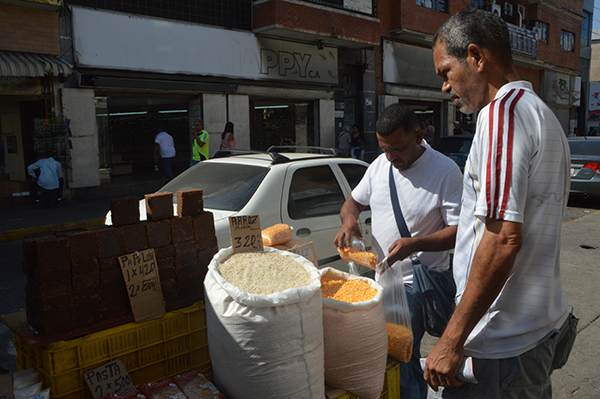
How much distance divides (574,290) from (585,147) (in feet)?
27.6

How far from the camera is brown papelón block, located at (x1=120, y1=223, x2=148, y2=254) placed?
2264 mm

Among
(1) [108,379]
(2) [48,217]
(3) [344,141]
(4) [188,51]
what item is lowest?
(2) [48,217]

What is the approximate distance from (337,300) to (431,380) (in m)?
0.64

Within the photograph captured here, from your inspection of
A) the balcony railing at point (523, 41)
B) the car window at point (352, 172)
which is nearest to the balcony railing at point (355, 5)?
the balcony railing at point (523, 41)

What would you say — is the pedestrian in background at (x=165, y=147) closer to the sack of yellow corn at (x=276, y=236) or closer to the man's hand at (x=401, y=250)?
the sack of yellow corn at (x=276, y=236)

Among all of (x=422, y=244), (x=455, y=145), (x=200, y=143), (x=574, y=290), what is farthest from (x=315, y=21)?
(x=422, y=244)

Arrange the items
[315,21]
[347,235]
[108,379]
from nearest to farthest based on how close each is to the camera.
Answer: [108,379] → [347,235] → [315,21]

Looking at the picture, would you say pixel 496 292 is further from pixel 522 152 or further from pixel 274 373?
pixel 274 373

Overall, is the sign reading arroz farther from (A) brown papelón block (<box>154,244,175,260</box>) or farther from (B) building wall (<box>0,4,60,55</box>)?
(A) brown papelón block (<box>154,244,175,260</box>)

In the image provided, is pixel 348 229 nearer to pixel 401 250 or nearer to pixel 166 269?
pixel 401 250

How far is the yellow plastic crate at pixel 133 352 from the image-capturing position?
201cm

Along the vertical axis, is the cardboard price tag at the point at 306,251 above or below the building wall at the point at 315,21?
below

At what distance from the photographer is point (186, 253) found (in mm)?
2510

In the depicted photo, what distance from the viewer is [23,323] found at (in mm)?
2268
